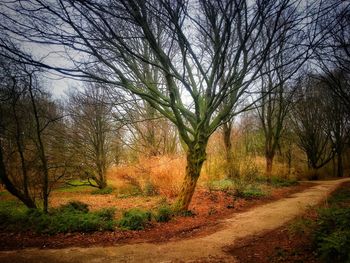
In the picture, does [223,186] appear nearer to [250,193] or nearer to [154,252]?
[250,193]

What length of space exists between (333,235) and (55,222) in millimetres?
6313

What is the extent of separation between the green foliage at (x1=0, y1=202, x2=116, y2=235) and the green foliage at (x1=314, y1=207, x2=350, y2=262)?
193 inches

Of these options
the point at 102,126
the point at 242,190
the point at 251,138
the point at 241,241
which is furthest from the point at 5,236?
the point at 251,138

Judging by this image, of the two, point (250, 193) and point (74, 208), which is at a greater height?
point (74, 208)

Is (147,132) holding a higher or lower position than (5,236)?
higher

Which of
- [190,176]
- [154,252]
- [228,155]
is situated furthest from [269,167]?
[154,252]

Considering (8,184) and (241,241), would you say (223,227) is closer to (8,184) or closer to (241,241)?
(241,241)

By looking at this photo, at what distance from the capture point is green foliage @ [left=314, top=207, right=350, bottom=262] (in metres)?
3.87

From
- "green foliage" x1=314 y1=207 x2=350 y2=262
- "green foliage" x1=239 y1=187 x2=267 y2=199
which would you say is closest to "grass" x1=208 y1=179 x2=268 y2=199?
"green foliage" x1=239 y1=187 x2=267 y2=199

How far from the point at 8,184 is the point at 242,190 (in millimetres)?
9082

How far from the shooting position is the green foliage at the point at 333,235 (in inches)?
152

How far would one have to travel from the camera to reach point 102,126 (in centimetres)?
2200

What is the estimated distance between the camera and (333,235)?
4223mm

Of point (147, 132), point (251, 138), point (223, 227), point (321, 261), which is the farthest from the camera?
point (251, 138)
